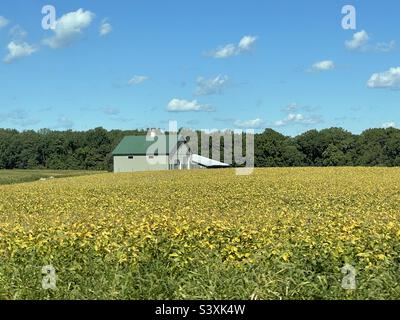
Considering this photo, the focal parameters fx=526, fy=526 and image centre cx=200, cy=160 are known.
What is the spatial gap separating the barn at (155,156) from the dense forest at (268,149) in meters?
24.0

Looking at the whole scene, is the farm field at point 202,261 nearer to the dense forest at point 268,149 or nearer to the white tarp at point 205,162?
the white tarp at point 205,162

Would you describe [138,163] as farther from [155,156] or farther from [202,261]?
[202,261]

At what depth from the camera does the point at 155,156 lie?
295 ft

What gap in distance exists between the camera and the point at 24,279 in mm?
7281

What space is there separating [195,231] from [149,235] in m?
0.82

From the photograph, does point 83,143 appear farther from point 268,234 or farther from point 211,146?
point 268,234

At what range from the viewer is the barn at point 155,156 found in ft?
287

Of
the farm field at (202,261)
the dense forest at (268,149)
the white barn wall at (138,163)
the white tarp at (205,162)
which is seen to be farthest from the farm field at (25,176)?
the farm field at (202,261)

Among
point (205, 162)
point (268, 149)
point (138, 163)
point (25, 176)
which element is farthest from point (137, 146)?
point (268, 149)

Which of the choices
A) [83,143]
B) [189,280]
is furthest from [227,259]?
[83,143]

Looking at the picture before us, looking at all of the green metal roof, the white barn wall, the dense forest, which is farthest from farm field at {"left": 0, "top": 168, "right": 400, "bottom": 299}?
the dense forest

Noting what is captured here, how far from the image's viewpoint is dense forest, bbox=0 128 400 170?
366 ft
